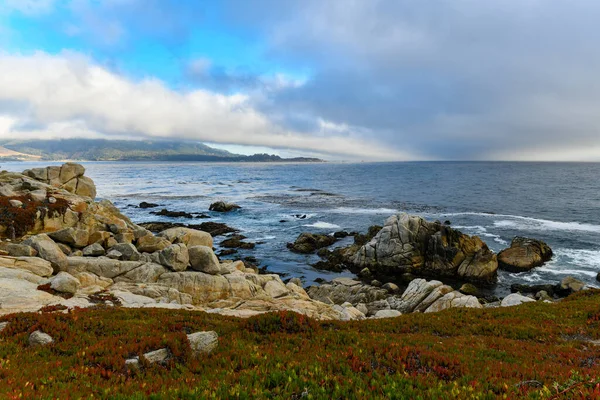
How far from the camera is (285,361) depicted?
8.88 m

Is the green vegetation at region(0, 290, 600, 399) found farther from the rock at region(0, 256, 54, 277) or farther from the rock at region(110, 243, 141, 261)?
the rock at region(110, 243, 141, 261)

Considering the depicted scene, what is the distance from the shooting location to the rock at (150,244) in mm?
30339

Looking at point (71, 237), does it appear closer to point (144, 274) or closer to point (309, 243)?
point (144, 274)

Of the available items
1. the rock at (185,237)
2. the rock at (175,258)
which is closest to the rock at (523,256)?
the rock at (185,237)

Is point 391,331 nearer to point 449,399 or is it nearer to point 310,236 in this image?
point 449,399

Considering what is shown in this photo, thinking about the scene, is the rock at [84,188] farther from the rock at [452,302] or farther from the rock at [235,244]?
the rock at [452,302]

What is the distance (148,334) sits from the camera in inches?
427

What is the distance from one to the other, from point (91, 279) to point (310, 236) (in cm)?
3592

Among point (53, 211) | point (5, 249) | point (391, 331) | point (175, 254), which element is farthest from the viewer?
point (53, 211)

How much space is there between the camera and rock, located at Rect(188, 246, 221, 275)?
26.1 metres

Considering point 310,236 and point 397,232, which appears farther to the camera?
point 310,236

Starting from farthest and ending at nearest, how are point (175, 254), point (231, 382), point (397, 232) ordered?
point (397, 232) → point (175, 254) → point (231, 382)

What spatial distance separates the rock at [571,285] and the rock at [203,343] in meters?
39.0

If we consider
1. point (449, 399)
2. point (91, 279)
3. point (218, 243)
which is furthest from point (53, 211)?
point (449, 399)
